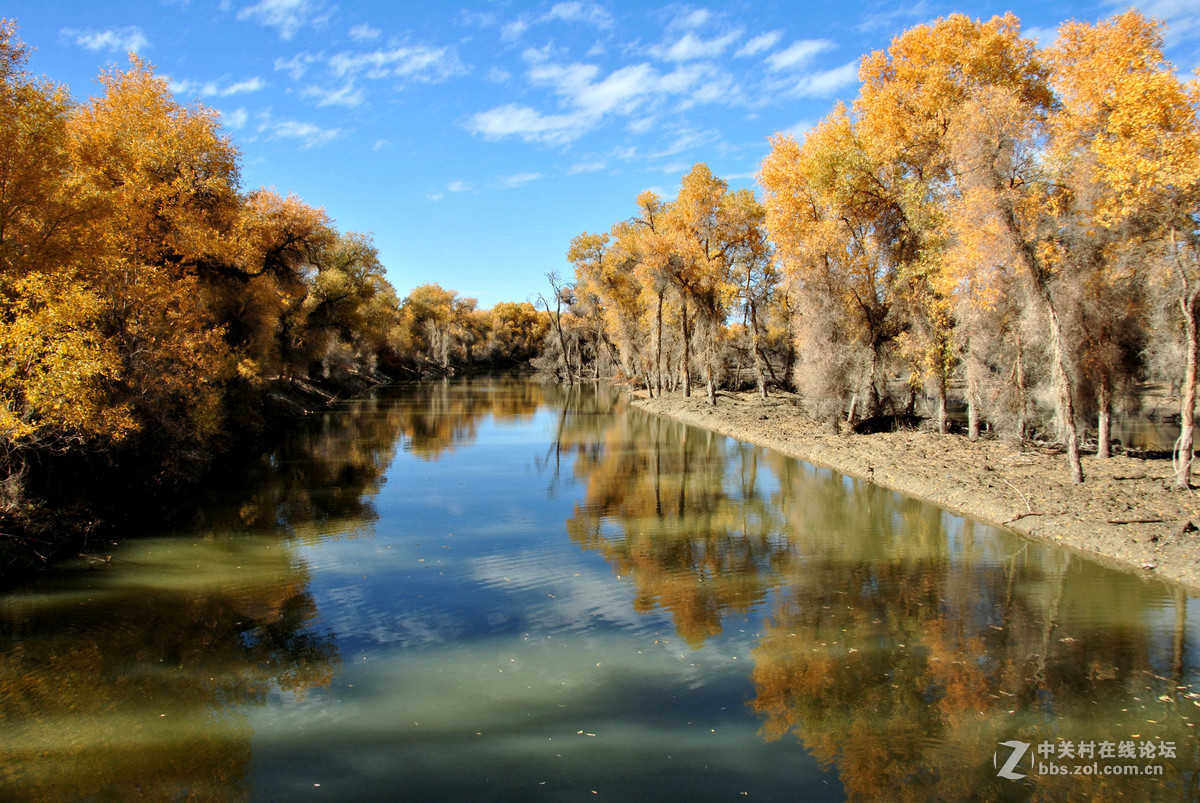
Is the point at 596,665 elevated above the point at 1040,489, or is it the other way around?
the point at 1040,489

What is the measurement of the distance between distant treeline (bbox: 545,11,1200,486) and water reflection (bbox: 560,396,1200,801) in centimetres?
550

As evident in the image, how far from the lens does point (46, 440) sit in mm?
12688

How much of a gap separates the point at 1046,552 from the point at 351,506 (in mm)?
15051

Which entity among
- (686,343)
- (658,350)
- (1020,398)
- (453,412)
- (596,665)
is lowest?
(596,665)

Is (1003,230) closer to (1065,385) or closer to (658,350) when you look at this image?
(1065,385)

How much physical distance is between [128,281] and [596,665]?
14506 mm

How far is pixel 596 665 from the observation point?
318 inches

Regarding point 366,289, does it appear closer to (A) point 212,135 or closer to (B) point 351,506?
(A) point 212,135

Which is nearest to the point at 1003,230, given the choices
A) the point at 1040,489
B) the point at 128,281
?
the point at 1040,489

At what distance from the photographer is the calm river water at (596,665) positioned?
6082 millimetres

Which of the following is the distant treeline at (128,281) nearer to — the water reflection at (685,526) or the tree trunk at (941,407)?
the water reflection at (685,526)

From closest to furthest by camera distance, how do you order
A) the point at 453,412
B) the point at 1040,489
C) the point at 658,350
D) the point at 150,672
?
the point at 150,672 < the point at 1040,489 < the point at 453,412 < the point at 658,350

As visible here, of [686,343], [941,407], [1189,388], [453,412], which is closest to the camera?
[1189,388]

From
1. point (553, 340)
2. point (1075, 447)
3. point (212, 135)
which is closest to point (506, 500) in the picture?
point (1075, 447)
